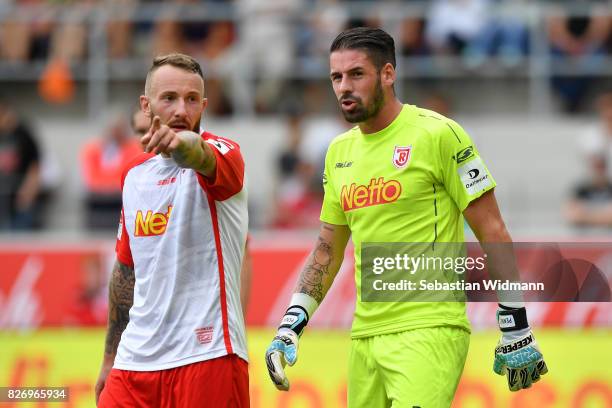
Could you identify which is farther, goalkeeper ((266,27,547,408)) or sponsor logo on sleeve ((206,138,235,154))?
goalkeeper ((266,27,547,408))

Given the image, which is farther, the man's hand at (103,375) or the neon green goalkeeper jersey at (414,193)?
the man's hand at (103,375)

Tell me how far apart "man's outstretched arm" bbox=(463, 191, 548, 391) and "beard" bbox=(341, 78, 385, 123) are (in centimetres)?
68

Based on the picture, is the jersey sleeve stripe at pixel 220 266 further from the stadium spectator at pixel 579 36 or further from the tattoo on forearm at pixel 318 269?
the stadium spectator at pixel 579 36

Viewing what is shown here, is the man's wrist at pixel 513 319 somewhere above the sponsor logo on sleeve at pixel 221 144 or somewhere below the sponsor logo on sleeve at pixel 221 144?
below

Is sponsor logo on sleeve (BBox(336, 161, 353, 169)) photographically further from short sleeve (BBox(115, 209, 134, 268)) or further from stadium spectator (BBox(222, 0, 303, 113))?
stadium spectator (BBox(222, 0, 303, 113))

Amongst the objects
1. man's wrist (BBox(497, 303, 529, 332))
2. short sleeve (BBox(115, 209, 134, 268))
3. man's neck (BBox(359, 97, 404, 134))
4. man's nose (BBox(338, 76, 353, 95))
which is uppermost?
man's nose (BBox(338, 76, 353, 95))

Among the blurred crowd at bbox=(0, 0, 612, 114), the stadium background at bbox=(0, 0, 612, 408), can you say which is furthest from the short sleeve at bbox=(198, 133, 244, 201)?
the blurred crowd at bbox=(0, 0, 612, 114)

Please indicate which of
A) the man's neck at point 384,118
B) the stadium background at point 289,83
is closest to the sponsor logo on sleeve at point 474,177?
the man's neck at point 384,118

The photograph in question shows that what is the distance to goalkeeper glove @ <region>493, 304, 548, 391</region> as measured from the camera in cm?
593

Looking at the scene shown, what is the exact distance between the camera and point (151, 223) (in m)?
5.93

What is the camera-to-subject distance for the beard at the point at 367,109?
6125 millimetres

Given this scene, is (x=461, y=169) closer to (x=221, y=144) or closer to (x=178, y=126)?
(x=221, y=144)

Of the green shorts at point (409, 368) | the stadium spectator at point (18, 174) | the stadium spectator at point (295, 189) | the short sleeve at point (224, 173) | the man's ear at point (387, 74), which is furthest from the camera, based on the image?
the stadium spectator at point (18, 174)

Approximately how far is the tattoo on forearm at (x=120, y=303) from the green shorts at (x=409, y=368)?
3.90 ft
